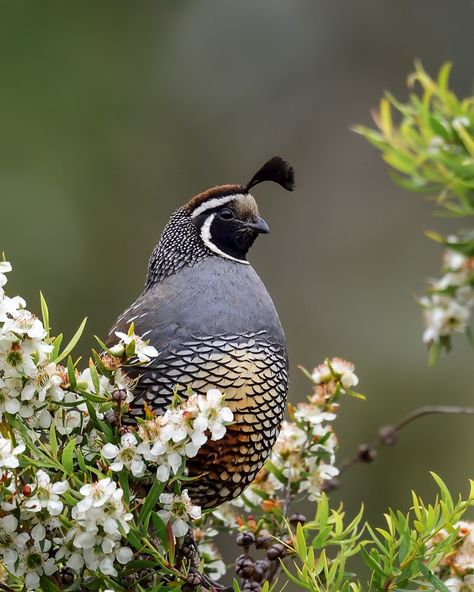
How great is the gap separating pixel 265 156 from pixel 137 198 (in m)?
0.97

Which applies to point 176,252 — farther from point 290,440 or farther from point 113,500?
point 113,500

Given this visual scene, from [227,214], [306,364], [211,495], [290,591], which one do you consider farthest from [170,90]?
[211,495]

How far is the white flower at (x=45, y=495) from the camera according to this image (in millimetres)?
2070

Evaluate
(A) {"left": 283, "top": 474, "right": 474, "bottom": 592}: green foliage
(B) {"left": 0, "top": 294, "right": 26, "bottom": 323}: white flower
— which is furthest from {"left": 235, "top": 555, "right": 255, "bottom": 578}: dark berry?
(B) {"left": 0, "top": 294, "right": 26, "bottom": 323}: white flower

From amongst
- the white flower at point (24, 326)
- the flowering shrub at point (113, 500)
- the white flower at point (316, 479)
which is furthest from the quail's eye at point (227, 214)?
the white flower at point (24, 326)

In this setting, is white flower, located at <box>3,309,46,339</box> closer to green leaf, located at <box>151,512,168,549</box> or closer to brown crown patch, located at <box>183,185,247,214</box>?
green leaf, located at <box>151,512,168,549</box>

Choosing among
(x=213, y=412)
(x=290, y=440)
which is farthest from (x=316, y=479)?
(x=213, y=412)

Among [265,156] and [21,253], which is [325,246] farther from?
[21,253]

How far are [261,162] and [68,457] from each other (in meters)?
6.10

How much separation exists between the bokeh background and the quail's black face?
347 centimetres

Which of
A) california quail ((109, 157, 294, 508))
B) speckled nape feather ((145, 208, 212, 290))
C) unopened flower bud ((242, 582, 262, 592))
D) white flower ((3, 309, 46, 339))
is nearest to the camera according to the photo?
white flower ((3, 309, 46, 339))

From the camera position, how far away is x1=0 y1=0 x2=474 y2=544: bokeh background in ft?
24.2

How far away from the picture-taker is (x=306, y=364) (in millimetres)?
7059

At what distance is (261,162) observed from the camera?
8.09 m
